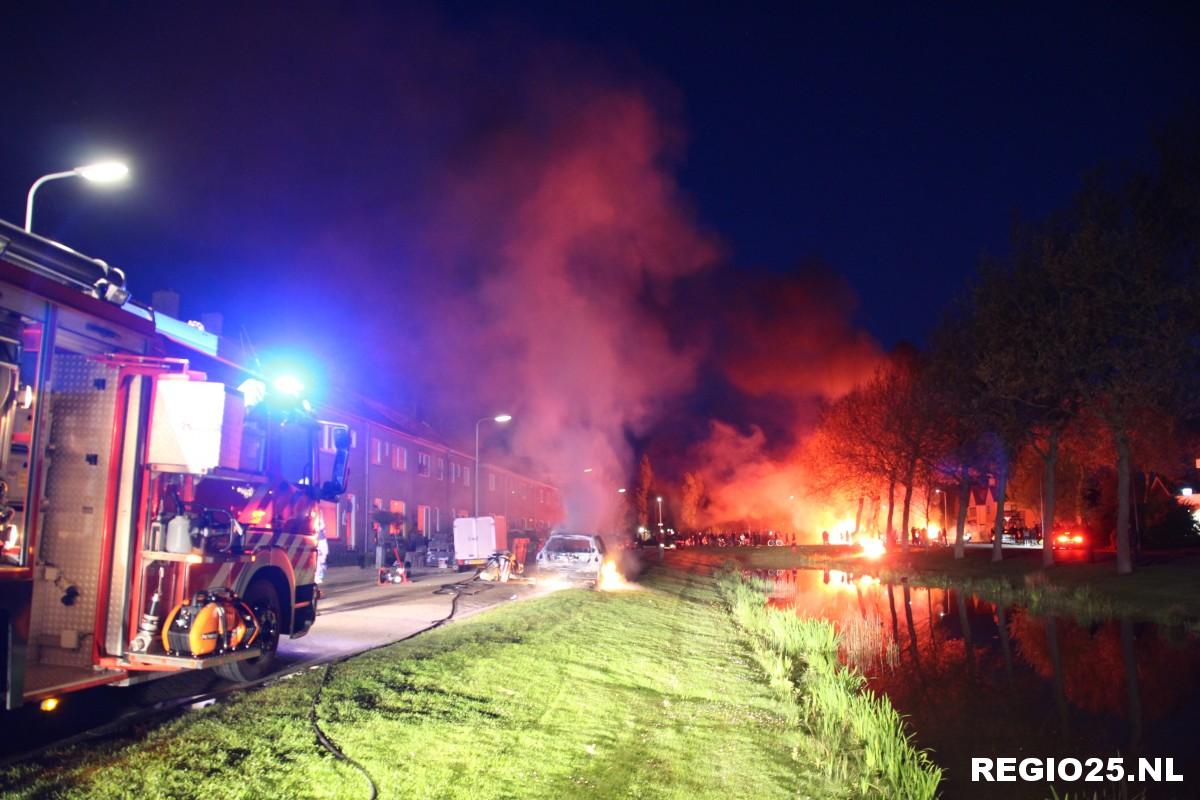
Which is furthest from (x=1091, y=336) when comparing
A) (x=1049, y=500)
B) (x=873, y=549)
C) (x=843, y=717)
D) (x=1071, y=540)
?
(x=1071, y=540)

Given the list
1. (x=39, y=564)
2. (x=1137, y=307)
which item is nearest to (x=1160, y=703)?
(x=39, y=564)

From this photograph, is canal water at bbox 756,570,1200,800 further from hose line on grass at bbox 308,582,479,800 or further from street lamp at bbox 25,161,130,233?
street lamp at bbox 25,161,130,233

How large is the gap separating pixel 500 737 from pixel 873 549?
155ft

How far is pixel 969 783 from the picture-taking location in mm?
7664

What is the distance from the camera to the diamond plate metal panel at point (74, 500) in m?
6.87

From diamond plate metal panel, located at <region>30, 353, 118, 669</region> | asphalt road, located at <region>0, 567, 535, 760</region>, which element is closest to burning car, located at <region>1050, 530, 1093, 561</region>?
asphalt road, located at <region>0, 567, 535, 760</region>

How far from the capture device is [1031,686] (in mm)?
12055

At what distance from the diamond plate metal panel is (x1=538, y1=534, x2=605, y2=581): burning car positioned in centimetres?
1702

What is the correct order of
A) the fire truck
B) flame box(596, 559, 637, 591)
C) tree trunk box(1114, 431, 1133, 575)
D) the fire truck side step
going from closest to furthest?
the fire truck
the fire truck side step
flame box(596, 559, 637, 591)
tree trunk box(1114, 431, 1133, 575)

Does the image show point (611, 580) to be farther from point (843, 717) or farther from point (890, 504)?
point (890, 504)

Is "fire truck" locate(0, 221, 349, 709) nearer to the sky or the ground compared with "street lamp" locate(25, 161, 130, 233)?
nearer to the ground

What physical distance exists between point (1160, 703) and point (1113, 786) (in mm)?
4360

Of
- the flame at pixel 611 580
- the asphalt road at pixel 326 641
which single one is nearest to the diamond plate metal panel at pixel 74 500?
the asphalt road at pixel 326 641

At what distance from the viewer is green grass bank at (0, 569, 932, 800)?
5484 mm
